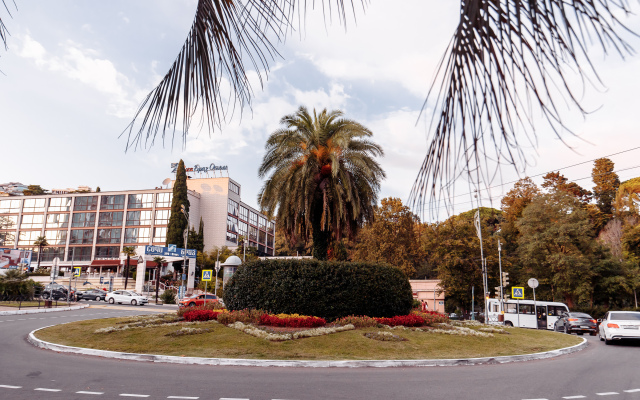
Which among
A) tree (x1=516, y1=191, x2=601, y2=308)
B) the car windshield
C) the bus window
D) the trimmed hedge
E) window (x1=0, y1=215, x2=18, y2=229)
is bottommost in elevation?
the bus window

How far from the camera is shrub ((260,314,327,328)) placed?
51.8 feet

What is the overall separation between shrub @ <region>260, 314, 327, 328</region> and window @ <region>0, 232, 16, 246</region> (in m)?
88.0

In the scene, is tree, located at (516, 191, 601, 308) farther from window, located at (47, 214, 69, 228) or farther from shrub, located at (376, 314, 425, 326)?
window, located at (47, 214, 69, 228)

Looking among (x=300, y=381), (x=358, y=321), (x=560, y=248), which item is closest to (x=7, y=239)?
(x=358, y=321)

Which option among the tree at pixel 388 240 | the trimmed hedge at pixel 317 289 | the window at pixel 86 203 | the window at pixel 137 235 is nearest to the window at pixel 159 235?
the window at pixel 137 235

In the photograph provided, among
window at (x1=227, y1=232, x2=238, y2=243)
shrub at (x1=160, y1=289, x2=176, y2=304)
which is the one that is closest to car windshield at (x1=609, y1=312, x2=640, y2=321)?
shrub at (x1=160, y1=289, x2=176, y2=304)

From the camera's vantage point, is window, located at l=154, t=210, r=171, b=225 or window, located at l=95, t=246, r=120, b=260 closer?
window, located at l=154, t=210, r=171, b=225

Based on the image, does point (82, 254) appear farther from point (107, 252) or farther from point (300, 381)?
point (300, 381)

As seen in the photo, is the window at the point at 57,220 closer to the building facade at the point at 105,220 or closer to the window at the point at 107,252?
the building facade at the point at 105,220

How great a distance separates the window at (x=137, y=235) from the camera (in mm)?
79000

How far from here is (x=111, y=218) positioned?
81.3 m

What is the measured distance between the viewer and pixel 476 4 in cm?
124

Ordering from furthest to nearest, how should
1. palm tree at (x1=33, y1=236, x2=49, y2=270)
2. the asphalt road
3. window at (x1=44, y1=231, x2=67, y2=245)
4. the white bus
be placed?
window at (x1=44, y1=231, x2=67, y2=245) → palm tree at (x1=33, y1=236, x2=49, y2=270) → the white bus → the asphalt road

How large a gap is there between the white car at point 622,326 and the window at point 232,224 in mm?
71351
